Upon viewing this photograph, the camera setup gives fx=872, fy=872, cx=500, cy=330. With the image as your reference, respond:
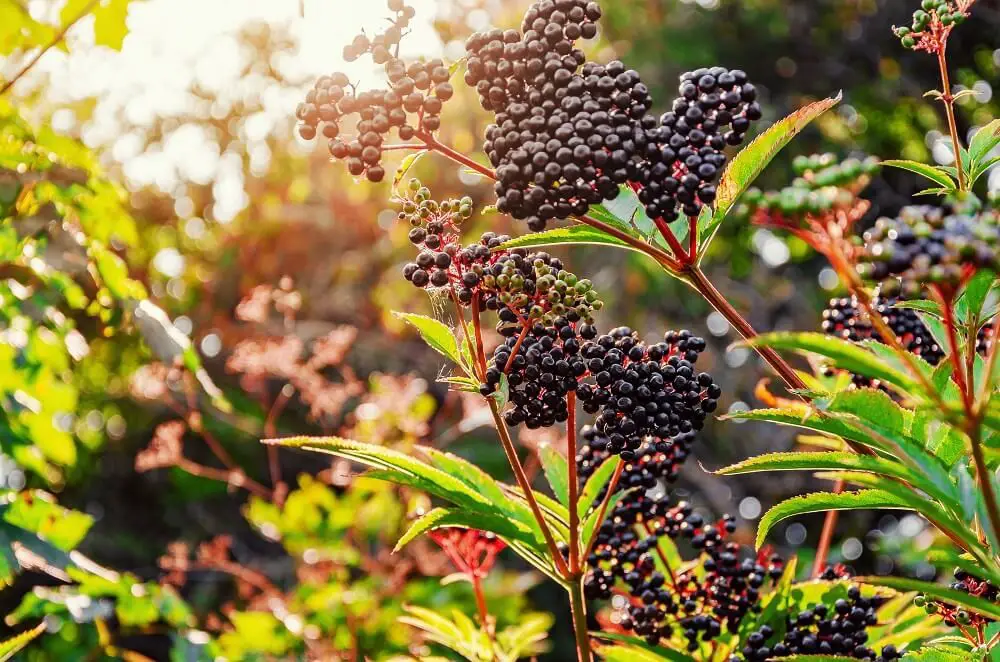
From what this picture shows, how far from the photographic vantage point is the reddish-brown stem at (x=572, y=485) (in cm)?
88

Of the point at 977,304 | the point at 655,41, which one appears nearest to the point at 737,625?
the point at 977,304

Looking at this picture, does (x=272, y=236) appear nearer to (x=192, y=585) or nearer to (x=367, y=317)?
(x=367, y=317)

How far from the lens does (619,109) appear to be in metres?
0.84

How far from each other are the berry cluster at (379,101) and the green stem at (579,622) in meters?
0.47

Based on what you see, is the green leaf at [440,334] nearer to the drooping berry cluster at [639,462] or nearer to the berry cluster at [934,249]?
the drooping berry cluster at [639,462]

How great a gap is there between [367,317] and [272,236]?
67 centimetres

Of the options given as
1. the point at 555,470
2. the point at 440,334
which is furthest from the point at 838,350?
the point at 555,470

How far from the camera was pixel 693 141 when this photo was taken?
0.84m

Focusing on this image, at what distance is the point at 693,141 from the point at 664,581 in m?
0.55

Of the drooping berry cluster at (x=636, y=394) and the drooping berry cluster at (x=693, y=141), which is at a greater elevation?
the drooping berry cluster at (x=693, y=141)

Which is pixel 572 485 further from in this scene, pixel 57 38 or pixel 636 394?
pixel 57 38

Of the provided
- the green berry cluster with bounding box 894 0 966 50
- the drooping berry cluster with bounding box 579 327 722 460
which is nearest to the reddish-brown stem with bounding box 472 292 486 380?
the drooping berry cluster with bounding box 579 327 722 460

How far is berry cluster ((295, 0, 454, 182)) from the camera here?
884 mm

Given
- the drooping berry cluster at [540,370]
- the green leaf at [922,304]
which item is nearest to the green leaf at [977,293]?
the green leaf at [922,304]
